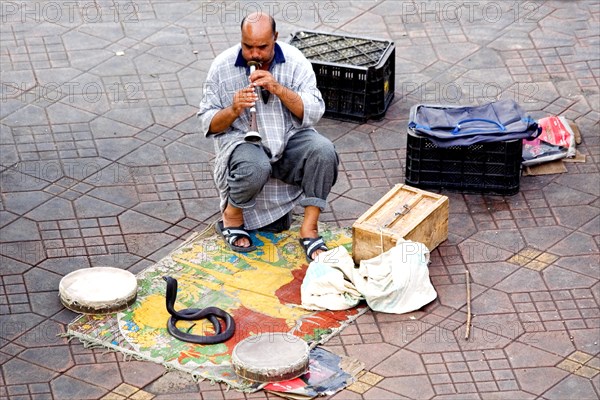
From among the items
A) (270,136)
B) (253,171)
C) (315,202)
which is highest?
(270,136)

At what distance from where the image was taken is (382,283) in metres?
7.36

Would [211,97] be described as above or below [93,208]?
above

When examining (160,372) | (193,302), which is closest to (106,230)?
(193,302)

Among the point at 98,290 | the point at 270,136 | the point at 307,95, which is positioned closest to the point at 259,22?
the point at 307,95

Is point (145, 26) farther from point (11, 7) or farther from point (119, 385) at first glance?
point (119, 385)

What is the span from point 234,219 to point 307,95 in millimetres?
886

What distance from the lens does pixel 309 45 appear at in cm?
966

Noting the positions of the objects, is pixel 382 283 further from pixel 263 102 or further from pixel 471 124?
pixel 471 124

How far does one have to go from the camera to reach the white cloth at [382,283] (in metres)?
7.36

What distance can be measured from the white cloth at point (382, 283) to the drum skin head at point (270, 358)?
1.73 feet

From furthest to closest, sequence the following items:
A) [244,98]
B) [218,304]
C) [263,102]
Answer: [263,102] < [244,98] < [218,304]

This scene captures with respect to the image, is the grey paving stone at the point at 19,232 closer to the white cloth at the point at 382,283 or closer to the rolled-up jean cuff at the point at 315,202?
the rolled-up jean cuff at the point at 315,202

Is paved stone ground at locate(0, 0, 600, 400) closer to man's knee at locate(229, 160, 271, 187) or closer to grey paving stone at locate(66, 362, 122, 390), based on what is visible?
grey paving stone at locate(66, 362, 122, 390)

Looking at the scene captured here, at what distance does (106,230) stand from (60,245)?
0.32 meters
